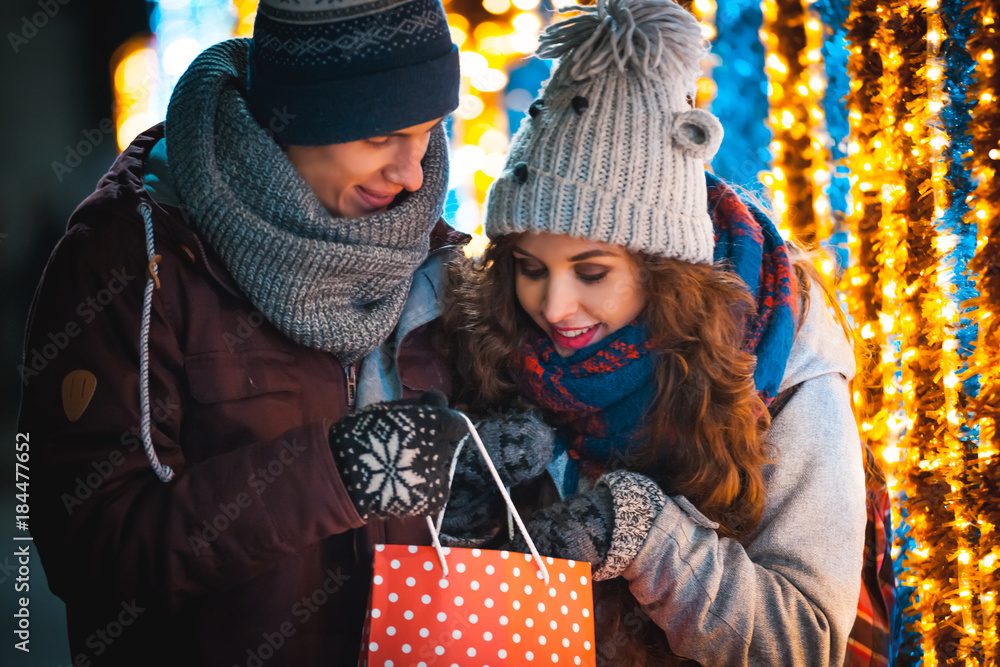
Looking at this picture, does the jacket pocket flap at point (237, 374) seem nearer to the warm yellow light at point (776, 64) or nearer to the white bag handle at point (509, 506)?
the white bag handle at point (509, 506)

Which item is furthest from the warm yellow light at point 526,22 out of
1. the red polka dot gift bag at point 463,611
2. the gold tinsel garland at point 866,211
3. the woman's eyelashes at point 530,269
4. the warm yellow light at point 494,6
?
the red polka dot gift bag at point 463,611

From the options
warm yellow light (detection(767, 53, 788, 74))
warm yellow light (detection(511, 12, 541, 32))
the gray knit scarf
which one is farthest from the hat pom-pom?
warm yellow light (detection(511, 12, 541, 32))

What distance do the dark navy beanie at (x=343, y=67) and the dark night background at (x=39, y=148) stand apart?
169 centimetres

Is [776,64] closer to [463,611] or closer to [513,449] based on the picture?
[513,449]

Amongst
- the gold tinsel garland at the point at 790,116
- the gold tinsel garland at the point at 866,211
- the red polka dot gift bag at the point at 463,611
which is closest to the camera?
the red polka dot gift bag at the point at 463,611

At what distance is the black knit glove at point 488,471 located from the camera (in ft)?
4.41

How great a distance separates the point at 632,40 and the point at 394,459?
0.85 meters

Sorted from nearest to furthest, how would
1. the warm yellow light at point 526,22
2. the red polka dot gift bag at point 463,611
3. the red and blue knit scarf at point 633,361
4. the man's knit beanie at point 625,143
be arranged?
1. the red polka dot gift bag at point 463,611
2. the man's knit beanie at point 625,143
3. the red and blue knit scarf at point 633,361
4. the warm yellow light at point 526,22

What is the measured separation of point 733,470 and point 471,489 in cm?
49

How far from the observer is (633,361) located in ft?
4.58

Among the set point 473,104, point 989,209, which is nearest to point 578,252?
point 989,209

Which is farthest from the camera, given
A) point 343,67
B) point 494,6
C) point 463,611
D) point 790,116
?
point 494,6

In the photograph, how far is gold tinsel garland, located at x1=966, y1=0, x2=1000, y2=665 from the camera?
178 centimetres

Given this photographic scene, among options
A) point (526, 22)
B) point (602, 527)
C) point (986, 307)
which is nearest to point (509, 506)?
point (602, 527)
